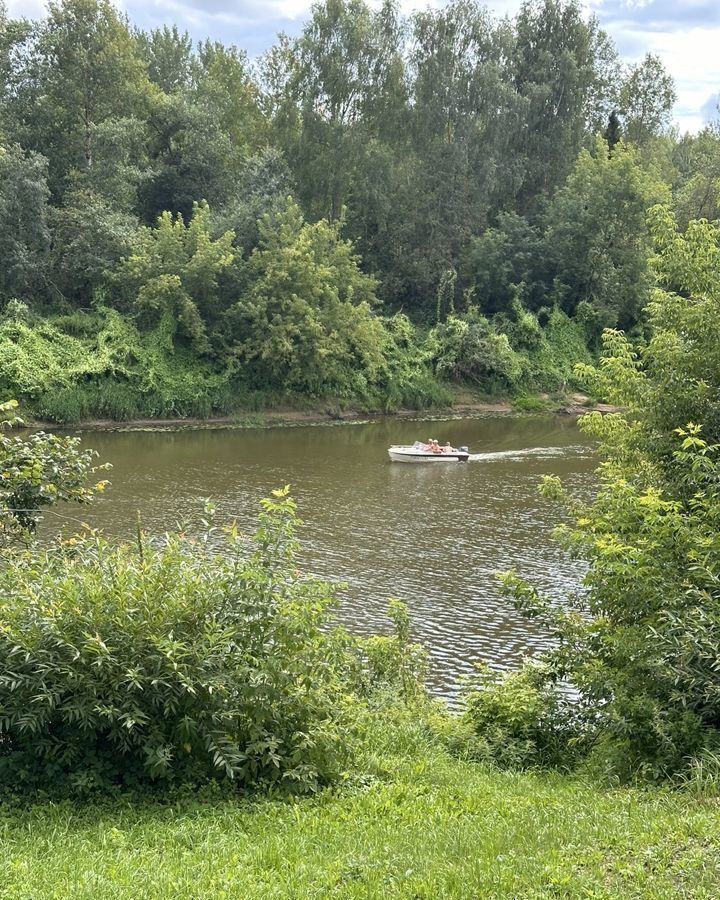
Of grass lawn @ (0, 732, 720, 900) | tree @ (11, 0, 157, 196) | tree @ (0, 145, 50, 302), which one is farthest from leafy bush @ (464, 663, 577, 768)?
tree @ (11, 0, 157, 196)

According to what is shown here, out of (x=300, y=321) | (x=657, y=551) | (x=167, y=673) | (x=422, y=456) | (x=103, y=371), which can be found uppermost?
(x=300, y=321)

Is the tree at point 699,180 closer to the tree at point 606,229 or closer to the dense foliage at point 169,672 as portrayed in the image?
the tree at point 606,229

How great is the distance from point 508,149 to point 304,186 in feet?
46.2

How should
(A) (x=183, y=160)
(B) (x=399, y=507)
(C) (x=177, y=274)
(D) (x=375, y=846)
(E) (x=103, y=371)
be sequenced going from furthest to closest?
(A) (x=183, y=160) → (C) (x=177, y=274) → (E) (x=103, y=371) → (B) (x=399, y=507) → (D) (x=375, y=846)

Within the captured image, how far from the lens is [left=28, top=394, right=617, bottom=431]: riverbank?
136 ft

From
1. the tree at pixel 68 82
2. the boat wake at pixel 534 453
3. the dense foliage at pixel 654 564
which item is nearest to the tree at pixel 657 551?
the dense foliage at pixel 654 564

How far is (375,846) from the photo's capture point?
259 inches

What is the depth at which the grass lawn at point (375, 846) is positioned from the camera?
569 cm

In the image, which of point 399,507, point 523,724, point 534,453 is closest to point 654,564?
point 523,724

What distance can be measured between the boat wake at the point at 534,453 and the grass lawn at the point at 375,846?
27.8 metres

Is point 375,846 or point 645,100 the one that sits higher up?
point 645,100

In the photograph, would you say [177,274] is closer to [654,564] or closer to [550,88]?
[550,88]

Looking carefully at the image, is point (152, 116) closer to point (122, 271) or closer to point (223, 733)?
point (122, 271)

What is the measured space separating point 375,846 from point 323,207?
52803 mm
